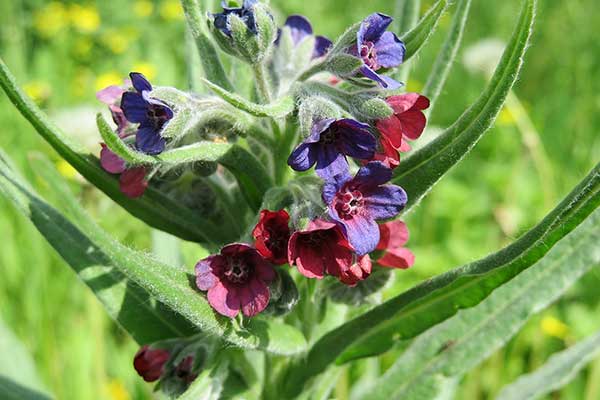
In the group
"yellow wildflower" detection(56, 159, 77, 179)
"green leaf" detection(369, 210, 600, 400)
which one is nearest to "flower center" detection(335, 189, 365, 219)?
"green leaf" detection(369, 210, 600, 400)

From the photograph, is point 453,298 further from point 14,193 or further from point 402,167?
point 14,193

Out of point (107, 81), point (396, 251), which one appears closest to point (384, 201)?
point (396, 251)

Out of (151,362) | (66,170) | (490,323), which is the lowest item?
(66,170)

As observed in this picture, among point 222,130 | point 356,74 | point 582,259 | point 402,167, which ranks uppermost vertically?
point 356,74

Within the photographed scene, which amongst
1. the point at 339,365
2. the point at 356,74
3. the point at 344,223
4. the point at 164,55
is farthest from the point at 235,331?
the point at 164,55

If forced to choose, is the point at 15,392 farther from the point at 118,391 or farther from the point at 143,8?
Result: the point at 143,8

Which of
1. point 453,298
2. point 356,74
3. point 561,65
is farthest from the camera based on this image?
point 561,65

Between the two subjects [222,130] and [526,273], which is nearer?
[222,130]
